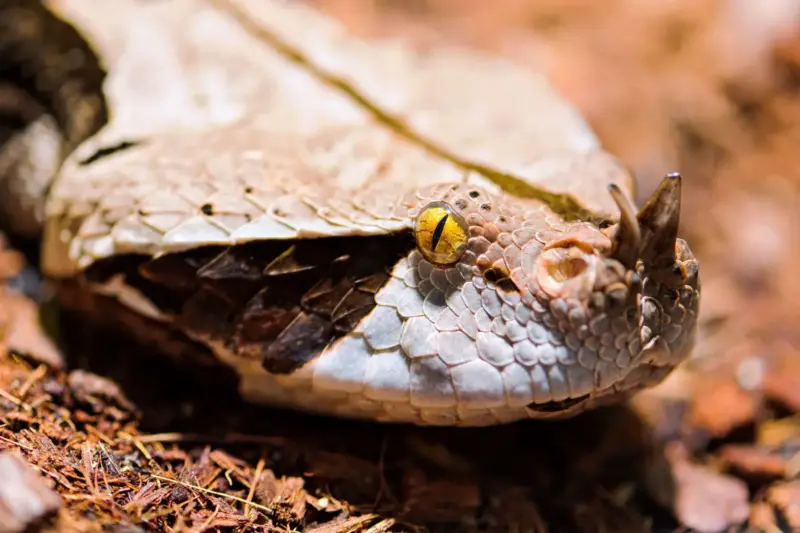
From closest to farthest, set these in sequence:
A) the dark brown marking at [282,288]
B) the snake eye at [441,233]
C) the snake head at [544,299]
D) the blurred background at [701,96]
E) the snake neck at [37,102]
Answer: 1. the snake head at [544,299]
2. the snake eye at [441,233]
3. the dark brown marking at [282,288]
4. the snake neck at [37,102]
5. the blurred background at [701,96]

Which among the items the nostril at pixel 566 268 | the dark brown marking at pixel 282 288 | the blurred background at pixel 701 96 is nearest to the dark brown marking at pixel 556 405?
the nostril at pixel 566 268

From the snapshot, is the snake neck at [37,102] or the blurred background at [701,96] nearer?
the snake neck at [37,102]

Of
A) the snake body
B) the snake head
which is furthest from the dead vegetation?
the snake head

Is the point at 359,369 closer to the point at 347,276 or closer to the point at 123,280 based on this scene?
the point at 347,276

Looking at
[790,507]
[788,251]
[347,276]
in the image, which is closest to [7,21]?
[347,276]

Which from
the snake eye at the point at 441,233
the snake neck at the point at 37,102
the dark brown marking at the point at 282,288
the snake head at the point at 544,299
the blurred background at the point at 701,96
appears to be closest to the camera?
the snake head at the point at 544,299

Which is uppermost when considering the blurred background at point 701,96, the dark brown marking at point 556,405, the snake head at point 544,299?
the blurred background at point 701,96

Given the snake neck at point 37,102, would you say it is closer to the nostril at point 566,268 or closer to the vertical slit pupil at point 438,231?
the vertical slit pupil at point 438,231
